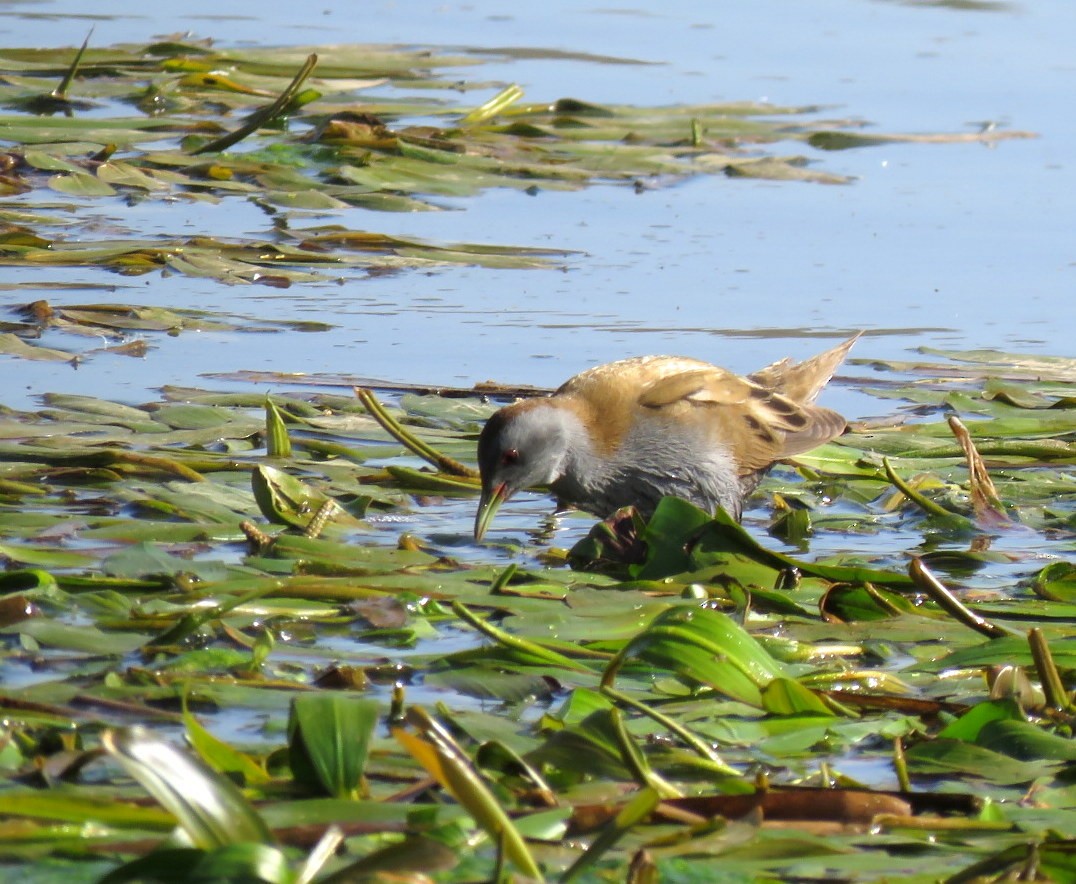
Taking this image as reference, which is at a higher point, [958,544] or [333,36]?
[333,36]

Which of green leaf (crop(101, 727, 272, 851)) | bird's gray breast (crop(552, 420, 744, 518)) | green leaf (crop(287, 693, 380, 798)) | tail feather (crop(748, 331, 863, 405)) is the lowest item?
bird's gray breast (crop(552, 420, 744, 518))

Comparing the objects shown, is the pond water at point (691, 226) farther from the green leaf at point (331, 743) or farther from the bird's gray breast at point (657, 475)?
the green leaf at point (331, 743)

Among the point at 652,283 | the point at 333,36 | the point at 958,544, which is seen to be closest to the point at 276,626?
the point at 958,544

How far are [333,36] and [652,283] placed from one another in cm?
560

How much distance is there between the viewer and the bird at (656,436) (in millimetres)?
6016

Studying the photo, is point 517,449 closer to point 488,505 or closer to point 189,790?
point 488,505

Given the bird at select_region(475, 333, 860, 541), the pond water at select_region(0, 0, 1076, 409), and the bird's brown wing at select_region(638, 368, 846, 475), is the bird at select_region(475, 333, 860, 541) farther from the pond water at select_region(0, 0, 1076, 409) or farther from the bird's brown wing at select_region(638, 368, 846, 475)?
the pond water at select_region(0, 0, 1076, 409)

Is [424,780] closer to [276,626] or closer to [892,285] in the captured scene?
[276,626]

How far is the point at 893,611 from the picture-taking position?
4777mm

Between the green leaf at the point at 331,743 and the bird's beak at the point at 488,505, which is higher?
the green leaf at the point at 331,743

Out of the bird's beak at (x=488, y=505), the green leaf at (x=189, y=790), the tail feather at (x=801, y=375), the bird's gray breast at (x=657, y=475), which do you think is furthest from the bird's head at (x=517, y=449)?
the green leaf at (x=189, y=790)

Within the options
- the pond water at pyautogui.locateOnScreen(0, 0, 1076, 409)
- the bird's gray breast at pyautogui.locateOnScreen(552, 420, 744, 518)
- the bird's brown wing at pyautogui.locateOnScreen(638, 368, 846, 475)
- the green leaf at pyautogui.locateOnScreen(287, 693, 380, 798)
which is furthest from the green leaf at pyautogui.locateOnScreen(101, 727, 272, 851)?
the pond water at pyautogui.locateOnScreen(0, 0, 1076, 409)

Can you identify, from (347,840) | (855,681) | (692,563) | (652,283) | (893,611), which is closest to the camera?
(347,840)

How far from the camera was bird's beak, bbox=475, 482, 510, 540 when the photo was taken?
564 cm
